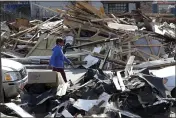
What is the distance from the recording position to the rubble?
6.73 metres

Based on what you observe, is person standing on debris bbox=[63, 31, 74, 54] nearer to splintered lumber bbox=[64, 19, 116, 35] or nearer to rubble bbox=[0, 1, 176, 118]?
rubble bbox=[0, 1, 176, 118]

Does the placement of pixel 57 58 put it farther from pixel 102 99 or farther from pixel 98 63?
pixel 98 63

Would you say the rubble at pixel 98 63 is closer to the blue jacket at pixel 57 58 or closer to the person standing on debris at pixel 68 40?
the person standing on debris at pixel 68 40

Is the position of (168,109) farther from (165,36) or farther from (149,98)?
(165,36)

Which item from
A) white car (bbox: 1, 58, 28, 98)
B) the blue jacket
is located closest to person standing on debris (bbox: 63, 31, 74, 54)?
the blue jacket

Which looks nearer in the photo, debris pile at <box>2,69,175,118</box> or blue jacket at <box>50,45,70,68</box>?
debris pile at <box>2,69,175,118</box>

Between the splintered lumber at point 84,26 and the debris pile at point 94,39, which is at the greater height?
the splintered lumber at point 84,26

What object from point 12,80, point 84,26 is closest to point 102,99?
point 12,80

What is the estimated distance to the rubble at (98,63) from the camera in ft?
22.1

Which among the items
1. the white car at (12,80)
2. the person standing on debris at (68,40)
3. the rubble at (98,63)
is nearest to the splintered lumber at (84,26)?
the rubble at (98,63)

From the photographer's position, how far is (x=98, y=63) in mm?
13180

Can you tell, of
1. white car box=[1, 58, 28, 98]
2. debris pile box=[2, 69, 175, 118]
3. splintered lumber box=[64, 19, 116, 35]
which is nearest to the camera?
debris pile box=[2, 69, 175, 118]

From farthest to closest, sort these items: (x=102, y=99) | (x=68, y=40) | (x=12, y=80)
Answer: (x=68, y=40)
(x=12, y=80)
(x=102, y=99)

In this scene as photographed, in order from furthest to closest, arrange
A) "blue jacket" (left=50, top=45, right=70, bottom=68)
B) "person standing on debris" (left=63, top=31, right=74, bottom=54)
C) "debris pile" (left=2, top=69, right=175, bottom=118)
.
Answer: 1. "person standing on debris" (left=63, top=31, right=74, bottom=54)
2. "blue jacket" (left=50, top=45, right=70, bottom=68)
3. "debris pile" (left=2, top=69, right=175, bottom=118)
